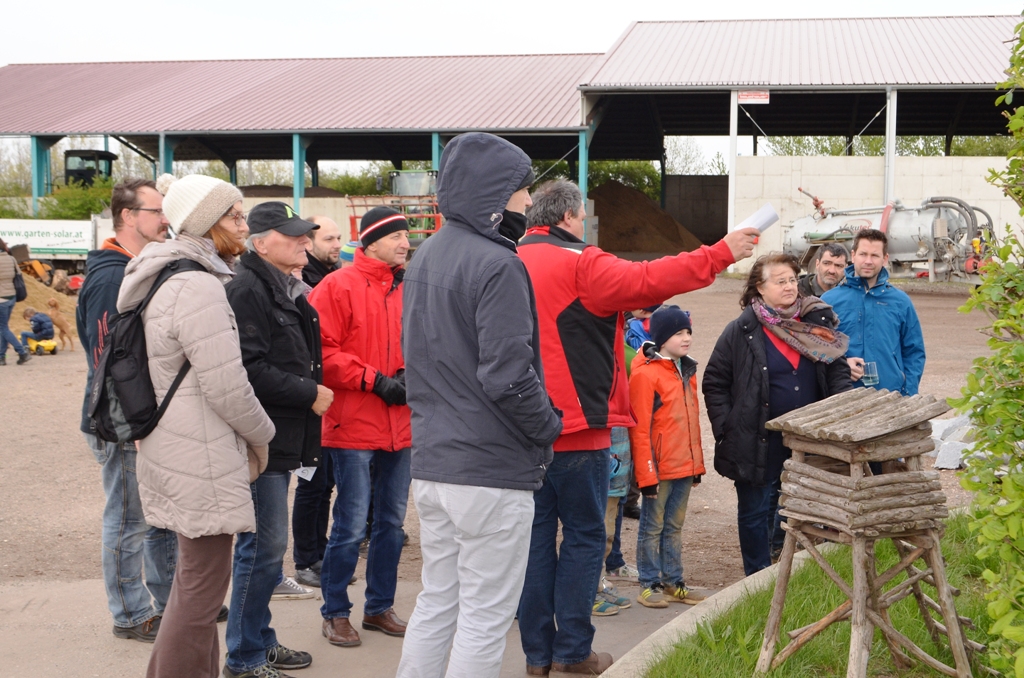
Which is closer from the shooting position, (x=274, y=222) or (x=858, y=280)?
(x=274, y=222)

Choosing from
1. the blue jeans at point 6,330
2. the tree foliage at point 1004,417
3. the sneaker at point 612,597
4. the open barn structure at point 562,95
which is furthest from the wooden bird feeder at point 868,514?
the open barn structure at point 562,95

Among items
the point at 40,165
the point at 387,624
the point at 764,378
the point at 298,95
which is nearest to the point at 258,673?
the point at 387,624

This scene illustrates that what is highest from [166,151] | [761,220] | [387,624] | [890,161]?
[166,151]

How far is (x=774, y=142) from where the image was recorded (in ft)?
136

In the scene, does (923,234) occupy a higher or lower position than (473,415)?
higher

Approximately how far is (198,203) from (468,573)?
1617 mm

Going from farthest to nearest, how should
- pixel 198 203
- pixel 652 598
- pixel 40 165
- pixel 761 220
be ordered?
1. pixel 40 165
2. pixel 652 598
3. pixel 761 220
4. pixel 198 203

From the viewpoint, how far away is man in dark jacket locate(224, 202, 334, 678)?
3.72 m

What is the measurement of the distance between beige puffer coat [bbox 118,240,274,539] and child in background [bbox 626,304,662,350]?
2.78 metres

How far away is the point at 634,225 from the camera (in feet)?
118

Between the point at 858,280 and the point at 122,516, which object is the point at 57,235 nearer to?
the point at 122,516

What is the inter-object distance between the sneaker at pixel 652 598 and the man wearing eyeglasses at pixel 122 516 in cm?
225

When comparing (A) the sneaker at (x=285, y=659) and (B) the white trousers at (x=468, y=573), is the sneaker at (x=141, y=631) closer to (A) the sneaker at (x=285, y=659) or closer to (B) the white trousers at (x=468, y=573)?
(A) the sneaker at (x=285, y=659)

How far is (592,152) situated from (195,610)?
126ft
